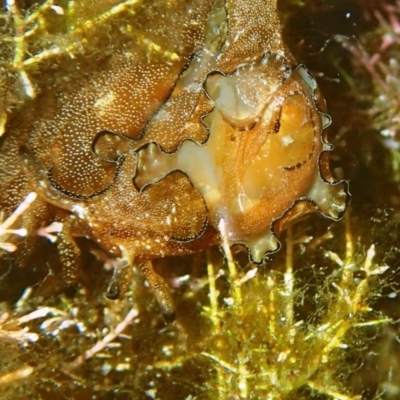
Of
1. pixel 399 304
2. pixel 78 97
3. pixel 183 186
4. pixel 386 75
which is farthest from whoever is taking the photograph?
pixel 399 304

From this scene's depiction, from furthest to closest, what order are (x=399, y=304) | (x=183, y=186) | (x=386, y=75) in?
(x=399, y=304) → (x=386, y=75) → (x=183, y=186)

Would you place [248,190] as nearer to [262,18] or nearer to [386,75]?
[262,18]

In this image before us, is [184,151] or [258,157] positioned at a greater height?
[184,151]

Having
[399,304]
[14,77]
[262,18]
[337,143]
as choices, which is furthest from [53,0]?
[399,304]

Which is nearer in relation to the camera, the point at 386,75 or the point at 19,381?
the point at 19,381

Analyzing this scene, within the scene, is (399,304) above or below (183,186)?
below

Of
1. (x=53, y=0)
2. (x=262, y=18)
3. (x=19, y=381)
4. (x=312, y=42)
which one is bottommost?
(x=19, y=381)

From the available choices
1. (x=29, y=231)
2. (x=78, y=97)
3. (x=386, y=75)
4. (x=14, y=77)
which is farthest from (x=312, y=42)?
(x=29, y=231)
